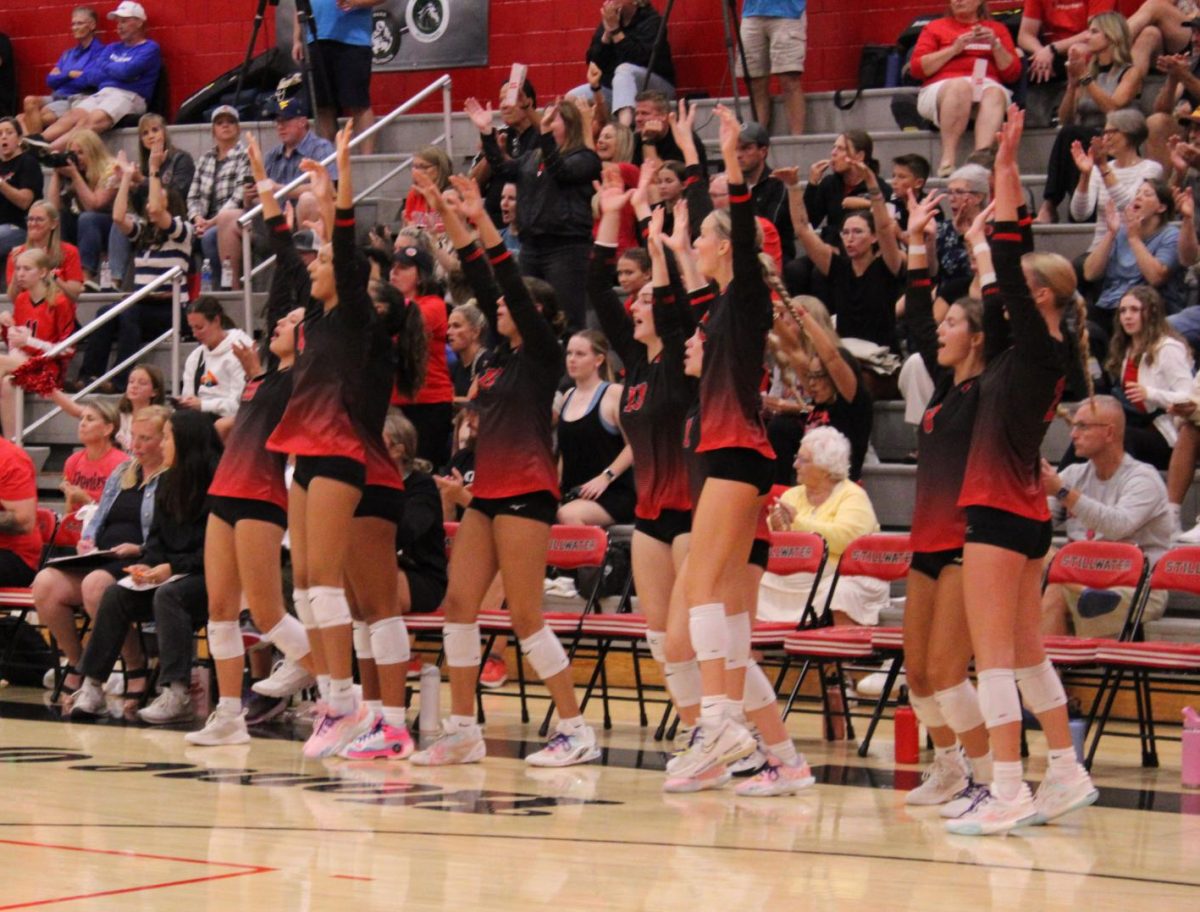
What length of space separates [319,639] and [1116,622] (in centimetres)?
353

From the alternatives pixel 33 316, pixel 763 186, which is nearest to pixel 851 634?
pixel 763 186

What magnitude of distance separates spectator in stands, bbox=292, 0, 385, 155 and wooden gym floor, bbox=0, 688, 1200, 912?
745cm

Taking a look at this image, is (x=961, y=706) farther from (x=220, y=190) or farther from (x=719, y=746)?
(x=220, y=190)

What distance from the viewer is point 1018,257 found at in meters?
5.86

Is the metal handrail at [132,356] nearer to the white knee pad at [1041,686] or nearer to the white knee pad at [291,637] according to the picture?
the white knee pad at [291,637]

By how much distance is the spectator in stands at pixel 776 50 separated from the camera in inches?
506

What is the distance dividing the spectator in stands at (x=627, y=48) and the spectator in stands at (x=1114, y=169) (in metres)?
3.39

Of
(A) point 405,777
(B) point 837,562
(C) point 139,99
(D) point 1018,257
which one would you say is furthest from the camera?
(C) point 139,99

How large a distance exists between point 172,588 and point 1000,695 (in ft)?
14.3

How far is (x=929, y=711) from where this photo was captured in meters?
6.52

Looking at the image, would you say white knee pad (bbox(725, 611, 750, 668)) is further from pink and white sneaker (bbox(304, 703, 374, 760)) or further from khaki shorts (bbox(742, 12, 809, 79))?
A: khaki shorts (bbox(742, 12, 809, 79))

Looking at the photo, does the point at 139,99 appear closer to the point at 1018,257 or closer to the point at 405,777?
the point at 405,777

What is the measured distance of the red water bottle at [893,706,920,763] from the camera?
7715mm

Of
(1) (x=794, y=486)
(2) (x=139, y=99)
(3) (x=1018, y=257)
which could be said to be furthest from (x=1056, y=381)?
(2) (x=139, y=99)
